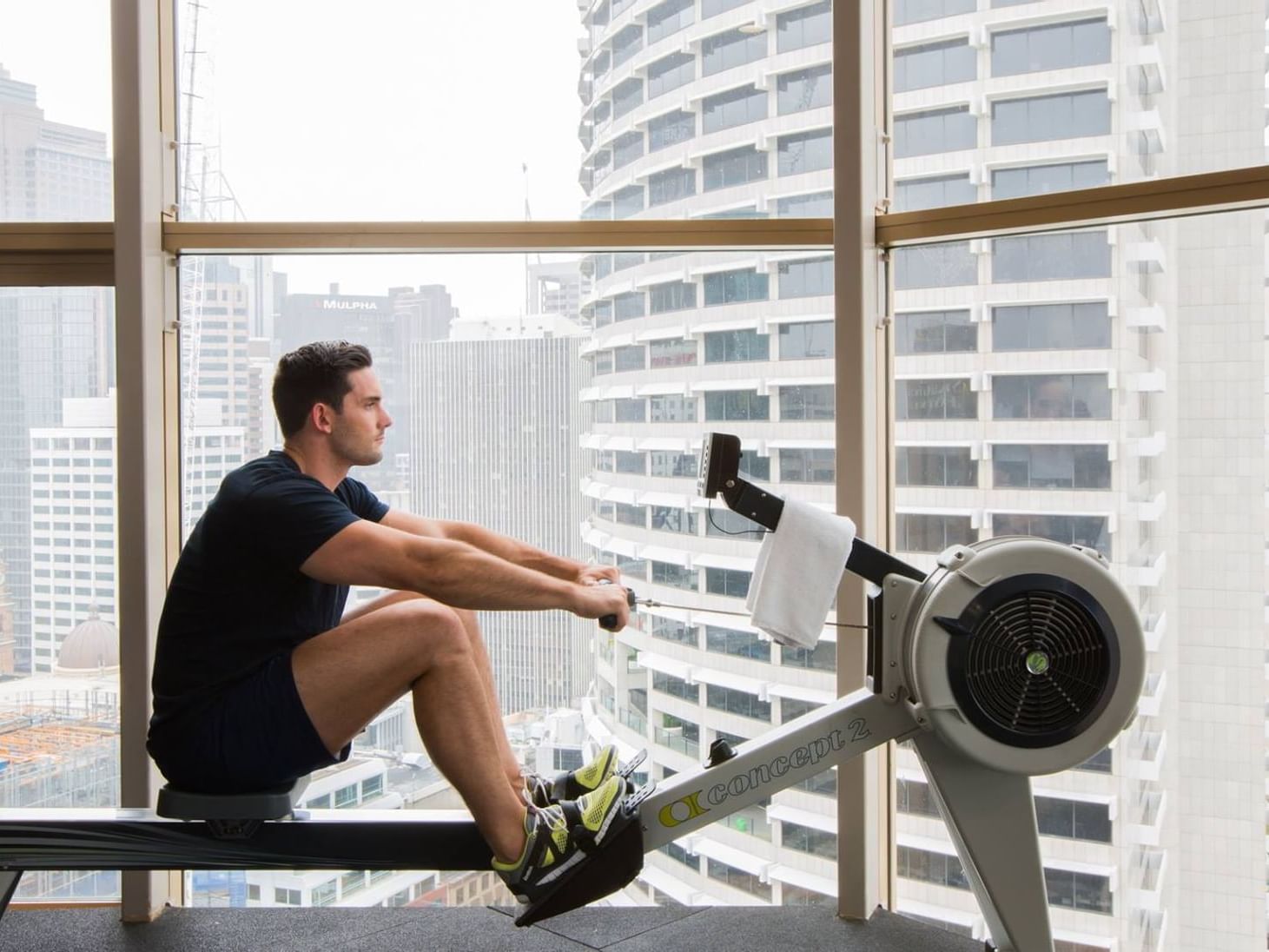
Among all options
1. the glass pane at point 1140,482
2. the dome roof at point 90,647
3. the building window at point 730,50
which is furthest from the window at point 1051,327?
the dome roof at point 90,647

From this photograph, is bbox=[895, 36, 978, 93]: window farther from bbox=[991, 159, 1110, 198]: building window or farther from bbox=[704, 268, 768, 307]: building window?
bbox=[704, 268, 768, 307]: building window

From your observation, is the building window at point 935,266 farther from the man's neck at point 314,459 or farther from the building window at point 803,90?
the man's neck at point 314,459

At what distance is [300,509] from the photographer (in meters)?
2.19

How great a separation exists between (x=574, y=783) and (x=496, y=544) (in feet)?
2.01

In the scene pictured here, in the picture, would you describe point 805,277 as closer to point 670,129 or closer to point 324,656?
point 670,129

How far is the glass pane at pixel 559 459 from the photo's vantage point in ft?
9.54

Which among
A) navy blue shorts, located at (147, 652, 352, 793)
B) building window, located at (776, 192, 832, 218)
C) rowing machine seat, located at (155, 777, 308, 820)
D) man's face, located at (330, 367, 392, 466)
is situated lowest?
rowing machine seat, located at (155, 777, 308, 820)

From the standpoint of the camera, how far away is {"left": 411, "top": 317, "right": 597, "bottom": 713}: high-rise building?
299 cm

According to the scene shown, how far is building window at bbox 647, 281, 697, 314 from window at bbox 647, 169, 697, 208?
0.23m

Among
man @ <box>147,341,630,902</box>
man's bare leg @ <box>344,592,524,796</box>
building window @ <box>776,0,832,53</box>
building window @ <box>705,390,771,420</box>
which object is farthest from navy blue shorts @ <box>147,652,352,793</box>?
building window @ <box>776,0,832,53</box>

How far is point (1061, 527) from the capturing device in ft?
8.59

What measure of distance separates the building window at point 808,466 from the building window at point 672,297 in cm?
38

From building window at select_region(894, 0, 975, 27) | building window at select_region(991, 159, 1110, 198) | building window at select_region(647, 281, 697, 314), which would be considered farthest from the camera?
building window at select_region(647, 281, 697, 314)

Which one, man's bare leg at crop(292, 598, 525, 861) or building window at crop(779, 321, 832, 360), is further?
building window at crop(779, 321, 832, 360)
